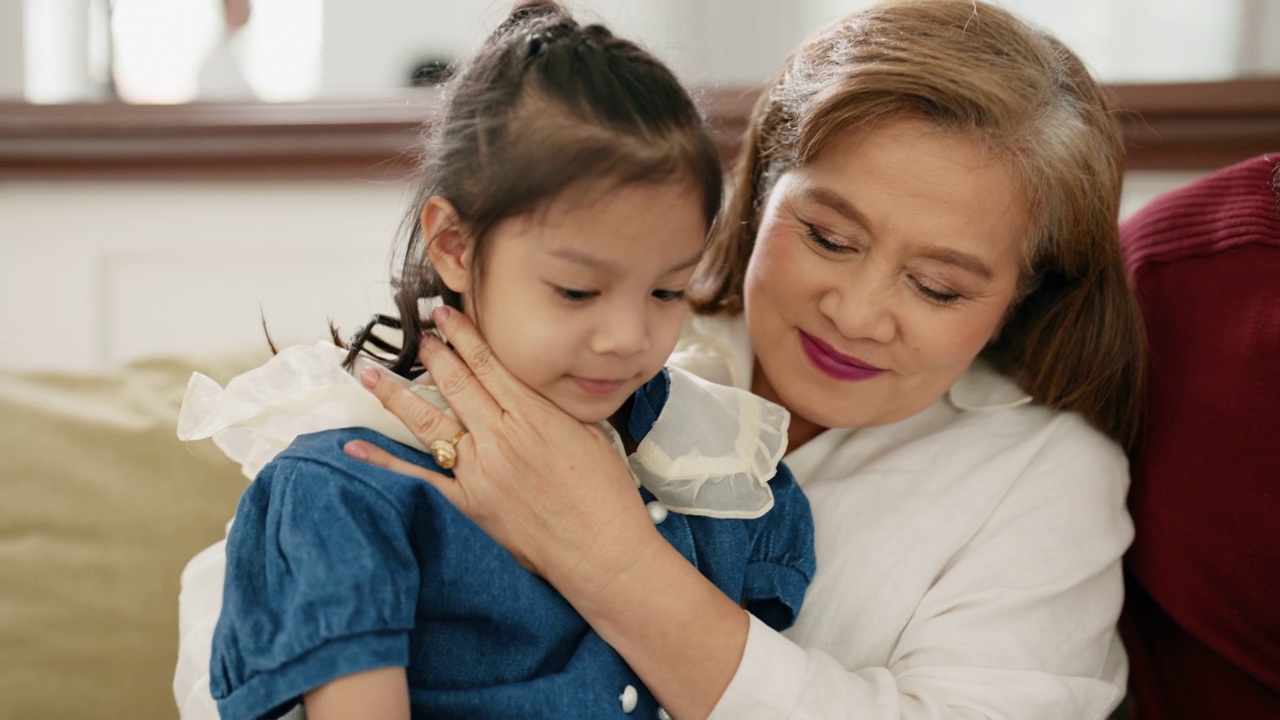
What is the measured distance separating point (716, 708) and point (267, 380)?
53 centimetres

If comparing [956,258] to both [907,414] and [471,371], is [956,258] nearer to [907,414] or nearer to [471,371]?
[907,414]

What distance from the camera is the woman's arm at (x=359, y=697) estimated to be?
2.82ft

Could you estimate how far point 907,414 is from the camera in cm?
136

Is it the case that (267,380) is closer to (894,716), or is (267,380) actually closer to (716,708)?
(716,708)

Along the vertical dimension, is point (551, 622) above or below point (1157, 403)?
below

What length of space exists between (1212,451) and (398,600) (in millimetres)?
924

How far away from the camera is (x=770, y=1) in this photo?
2209mm

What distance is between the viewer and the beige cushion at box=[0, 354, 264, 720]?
1.37 meters

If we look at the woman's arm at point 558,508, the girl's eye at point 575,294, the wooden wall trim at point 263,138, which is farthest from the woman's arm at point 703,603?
the wooden wall trim at point 263,138

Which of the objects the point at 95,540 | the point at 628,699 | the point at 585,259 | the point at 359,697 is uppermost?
the point at 585,259

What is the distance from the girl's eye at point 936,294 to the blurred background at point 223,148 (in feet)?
3.31

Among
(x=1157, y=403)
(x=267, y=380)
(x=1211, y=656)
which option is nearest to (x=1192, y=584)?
(x=1211, y=656)

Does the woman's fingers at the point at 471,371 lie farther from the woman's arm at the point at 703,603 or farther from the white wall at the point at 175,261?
the white wall at the point at 175,261

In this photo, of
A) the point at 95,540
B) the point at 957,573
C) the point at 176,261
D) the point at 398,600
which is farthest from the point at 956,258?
the point at 176,261
